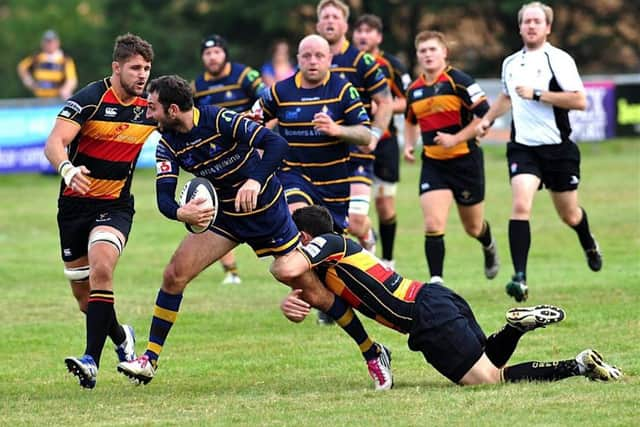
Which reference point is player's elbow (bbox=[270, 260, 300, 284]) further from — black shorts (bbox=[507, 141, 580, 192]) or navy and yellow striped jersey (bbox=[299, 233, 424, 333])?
black shorts (bbox=[507, 141, 580, 192])

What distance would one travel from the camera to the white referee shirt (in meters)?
11.4

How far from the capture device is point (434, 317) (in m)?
7.85

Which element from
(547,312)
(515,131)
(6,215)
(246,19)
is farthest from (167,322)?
(246,19)

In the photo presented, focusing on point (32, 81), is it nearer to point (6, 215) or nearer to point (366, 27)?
point (6, 215)

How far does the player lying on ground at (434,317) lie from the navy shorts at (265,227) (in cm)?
56

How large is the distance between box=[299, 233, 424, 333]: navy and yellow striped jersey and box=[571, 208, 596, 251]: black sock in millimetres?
4453

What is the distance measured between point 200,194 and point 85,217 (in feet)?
3.70

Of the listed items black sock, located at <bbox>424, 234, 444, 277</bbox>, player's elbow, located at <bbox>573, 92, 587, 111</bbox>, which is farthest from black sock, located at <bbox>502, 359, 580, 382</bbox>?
black sock, located at <bbox>424, 234, 444, 277</bbox>

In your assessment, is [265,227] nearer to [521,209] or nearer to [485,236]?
[521,209]

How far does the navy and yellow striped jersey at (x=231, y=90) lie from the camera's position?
1363 centimetres

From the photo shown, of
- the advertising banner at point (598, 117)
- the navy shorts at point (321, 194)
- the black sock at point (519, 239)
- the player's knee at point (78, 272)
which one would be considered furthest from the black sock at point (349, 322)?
the advertising banner at point (598, 117)

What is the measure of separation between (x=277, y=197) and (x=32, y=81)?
1892cm

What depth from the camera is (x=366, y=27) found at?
44.8 feet

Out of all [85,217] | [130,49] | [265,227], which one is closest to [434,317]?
[265,227]
